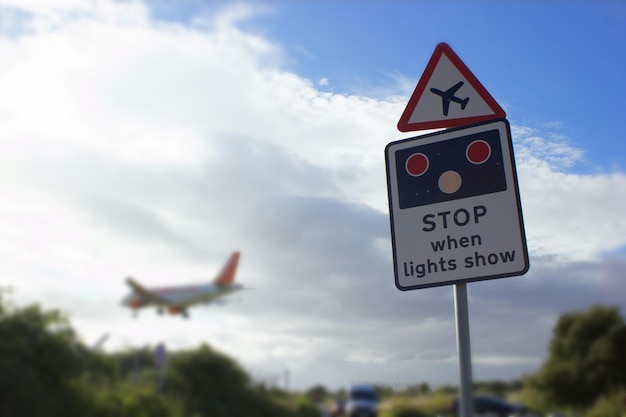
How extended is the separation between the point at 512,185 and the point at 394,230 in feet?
1.50

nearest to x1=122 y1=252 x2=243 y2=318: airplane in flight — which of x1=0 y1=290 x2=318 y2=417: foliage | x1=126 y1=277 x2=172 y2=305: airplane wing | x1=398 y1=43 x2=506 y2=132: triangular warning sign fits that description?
x1=126 y1=277 x2=172 y2=305: airplane wing

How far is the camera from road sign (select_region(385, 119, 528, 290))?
2.19 meters

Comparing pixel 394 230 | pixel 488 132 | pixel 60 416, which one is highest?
pixel 488 132

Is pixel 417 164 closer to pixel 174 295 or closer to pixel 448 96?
pixel 448 96

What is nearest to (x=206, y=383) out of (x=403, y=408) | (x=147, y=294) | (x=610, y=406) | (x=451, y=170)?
(x=147, y=294)

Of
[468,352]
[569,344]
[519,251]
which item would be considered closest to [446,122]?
[519,251]

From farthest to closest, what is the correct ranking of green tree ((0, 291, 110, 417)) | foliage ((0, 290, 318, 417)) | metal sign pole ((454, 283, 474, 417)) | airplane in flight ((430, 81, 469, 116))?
foliage ((0, 290, 318, 417)) → green tree ((0, 291, 110, 417)) → airplane in flight ((430, 81, 469, 116)) → metal sign pole ((454, 283, 474, 417))

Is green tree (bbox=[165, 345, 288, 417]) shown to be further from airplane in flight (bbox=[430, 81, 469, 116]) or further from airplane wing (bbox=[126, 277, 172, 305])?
airplane in flight (bbox=[430, 81, 469, 116])

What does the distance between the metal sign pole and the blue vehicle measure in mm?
3107

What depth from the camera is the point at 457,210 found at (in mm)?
2264

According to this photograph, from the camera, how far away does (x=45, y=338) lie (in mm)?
13516

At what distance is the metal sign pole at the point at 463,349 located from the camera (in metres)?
2.06

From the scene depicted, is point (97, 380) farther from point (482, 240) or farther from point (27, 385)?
point (482, 240)

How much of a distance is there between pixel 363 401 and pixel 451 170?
174 inches
